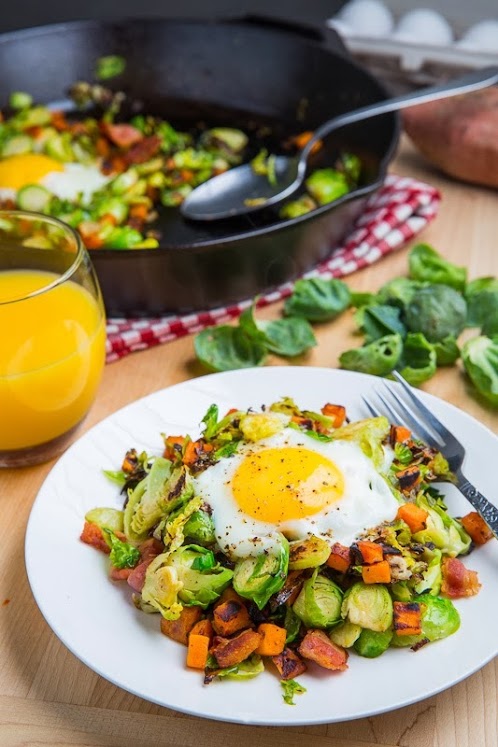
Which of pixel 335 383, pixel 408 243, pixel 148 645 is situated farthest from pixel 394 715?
pixel 408 243

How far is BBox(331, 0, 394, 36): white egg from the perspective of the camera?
14.7 ft

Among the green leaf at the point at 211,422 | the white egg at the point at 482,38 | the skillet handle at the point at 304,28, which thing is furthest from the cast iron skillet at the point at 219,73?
the green leaf at the point at 211,422

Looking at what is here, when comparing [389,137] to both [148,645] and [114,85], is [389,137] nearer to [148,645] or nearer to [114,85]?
[114,85]

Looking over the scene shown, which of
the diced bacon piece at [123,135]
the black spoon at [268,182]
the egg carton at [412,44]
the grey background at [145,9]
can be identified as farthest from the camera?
the grey background at [145,9]

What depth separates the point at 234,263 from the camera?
288cm

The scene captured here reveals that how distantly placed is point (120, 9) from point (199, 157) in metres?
1.93

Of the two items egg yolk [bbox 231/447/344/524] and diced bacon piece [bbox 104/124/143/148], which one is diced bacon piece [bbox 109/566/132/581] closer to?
egg yolk [bbox 231/447/344/524]

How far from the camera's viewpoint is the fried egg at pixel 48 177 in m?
3.57

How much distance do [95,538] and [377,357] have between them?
1.04 metres

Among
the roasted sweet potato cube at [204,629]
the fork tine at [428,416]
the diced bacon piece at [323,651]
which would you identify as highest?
the fork tine at [428,416]

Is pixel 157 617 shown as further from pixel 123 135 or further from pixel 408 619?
pixel 123 135

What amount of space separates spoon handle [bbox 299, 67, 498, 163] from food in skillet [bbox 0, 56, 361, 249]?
155 mm

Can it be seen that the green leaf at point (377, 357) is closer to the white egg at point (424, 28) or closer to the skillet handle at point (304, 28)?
the skillet handle at point (304, 28)

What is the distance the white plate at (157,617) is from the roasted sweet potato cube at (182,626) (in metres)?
0.02
